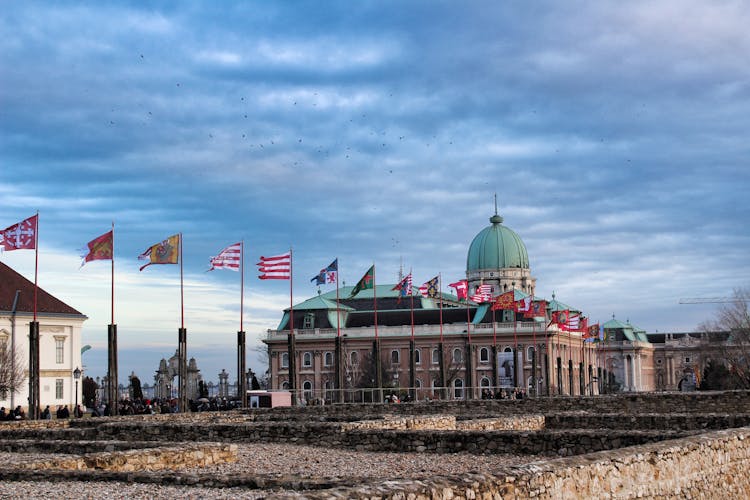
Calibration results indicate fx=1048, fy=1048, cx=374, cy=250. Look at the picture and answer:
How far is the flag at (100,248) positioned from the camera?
46.2 metres

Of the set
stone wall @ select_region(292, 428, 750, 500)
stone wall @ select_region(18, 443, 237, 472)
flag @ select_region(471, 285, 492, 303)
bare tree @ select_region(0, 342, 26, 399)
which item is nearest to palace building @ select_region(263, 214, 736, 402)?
flag @ select_region(471, 285, 492, 303)

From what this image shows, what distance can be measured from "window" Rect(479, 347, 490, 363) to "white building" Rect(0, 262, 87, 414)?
5979 centimetres

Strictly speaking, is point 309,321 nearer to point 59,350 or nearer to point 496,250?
point 496,250

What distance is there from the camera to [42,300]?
79.2 meters

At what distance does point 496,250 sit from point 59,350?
86.3 m

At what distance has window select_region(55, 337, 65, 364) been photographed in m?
79.1

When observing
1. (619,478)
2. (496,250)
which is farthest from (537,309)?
(496,250)

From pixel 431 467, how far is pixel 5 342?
2398 inches

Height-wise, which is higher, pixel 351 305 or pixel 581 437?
pixel 351 305

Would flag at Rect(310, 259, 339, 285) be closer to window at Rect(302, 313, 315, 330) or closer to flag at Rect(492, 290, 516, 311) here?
flag at Rect(492, 290, 516, 311)

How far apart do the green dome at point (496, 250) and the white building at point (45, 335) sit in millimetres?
82898

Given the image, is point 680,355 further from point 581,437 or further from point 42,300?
point 581,437

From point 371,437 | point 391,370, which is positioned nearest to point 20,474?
point 371,437

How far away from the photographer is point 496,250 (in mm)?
154500
